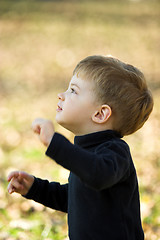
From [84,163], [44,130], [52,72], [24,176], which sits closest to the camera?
[84,163]

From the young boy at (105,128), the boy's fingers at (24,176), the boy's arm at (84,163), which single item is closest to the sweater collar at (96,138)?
the young boy at (105,128)

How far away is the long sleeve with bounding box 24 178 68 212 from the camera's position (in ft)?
6.87

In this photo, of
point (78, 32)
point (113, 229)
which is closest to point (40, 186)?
point (113, 229)

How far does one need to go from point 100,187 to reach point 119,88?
1.71 feet

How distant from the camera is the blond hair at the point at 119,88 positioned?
1787 mm

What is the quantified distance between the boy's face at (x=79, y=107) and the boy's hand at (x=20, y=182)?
44 cm

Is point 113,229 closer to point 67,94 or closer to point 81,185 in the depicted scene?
point 81,185

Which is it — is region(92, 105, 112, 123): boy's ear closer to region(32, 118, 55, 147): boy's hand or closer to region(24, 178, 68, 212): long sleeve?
region(32, 118, 55, 147): boy's hand

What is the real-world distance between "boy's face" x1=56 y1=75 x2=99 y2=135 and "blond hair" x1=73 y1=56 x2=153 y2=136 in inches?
1.5

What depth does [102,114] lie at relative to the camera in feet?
5.92

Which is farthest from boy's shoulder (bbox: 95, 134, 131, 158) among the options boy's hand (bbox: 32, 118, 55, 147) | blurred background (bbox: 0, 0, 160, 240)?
blurred background (bbox: 0, 0, 160, 240)

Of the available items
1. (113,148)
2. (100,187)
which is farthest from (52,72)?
(100,187)

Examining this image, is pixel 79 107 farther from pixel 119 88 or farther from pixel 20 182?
pixel 20 182

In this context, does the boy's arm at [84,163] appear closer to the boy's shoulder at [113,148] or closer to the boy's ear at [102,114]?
the boy's shoulder at [113,148]
